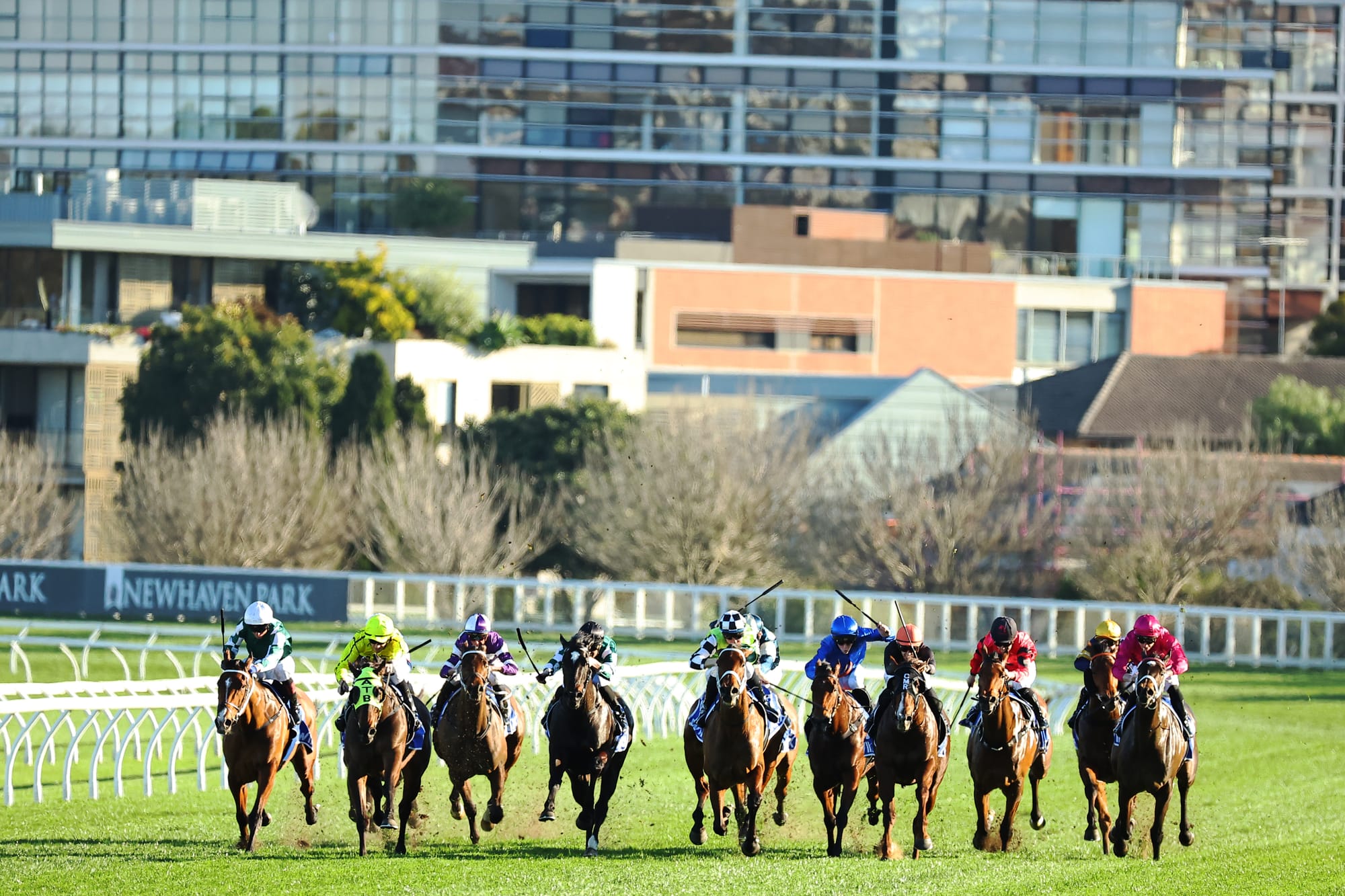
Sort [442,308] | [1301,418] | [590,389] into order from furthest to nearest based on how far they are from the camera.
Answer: [442,308] → [1301,418] → [590,389]

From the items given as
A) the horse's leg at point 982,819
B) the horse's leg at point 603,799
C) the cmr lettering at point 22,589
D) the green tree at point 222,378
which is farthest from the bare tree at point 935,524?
the horse's leg at point 603,799

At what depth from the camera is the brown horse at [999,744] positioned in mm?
13445

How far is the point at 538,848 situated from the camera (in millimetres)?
13875

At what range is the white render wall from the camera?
49.4m

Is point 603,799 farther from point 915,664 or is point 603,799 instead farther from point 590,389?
point 590,389

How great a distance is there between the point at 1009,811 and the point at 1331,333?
65509 millimetres

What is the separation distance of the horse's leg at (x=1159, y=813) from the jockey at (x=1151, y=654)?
1.67 ft

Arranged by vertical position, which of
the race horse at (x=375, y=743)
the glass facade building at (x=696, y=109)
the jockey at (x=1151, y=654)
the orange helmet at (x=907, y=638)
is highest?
the glass facade building at (x=696, y=109)

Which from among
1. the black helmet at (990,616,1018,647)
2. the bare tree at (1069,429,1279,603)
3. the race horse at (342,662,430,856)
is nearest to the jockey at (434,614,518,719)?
the race horse at (342,662,430,856)

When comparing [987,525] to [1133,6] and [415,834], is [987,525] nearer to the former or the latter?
[415,834]

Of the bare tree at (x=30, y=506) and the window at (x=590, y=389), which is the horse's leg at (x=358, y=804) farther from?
the window at (x=590, y=389)

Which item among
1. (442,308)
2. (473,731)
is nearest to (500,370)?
(442,308)

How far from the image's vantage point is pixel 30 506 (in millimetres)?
41938

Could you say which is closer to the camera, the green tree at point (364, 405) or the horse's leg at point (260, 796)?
the horse's leg at point (260, 796)
